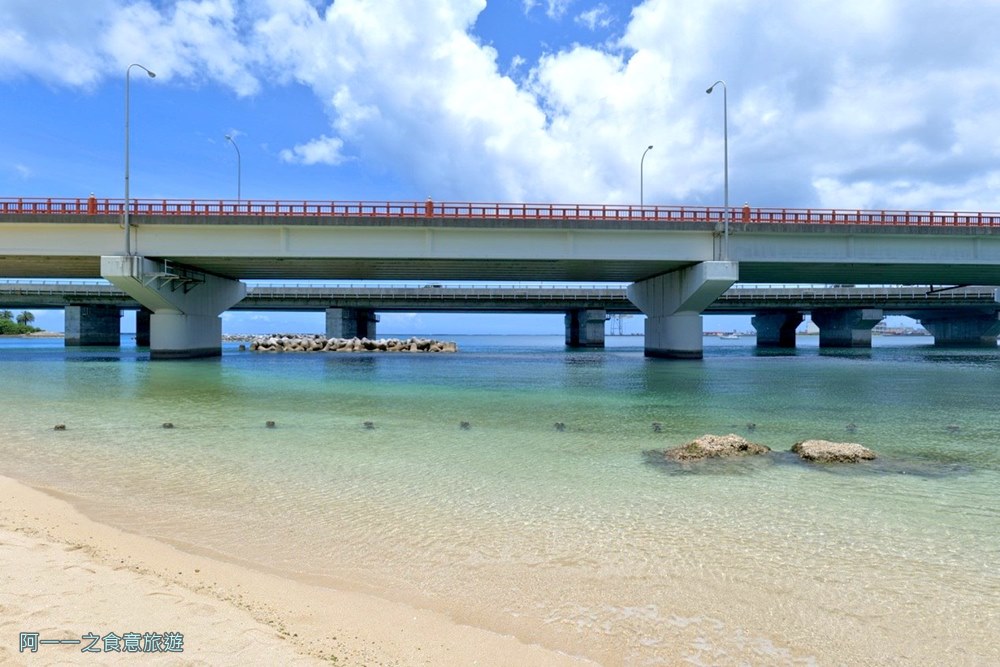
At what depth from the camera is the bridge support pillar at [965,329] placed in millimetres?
81312

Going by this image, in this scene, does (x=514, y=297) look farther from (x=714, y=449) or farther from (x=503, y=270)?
(x=714, y=449)

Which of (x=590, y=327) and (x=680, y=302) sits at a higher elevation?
(x=680, y=302)

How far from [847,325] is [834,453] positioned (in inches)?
3189

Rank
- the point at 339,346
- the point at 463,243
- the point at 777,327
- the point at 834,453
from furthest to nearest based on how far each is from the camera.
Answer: the point at 777,327 → the point at 339,346 → the point at 463,243 → the point at 834,453

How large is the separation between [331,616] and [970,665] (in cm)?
465

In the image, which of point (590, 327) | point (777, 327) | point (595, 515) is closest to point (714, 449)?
point (595, 515)

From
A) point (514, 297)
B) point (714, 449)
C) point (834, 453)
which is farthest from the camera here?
point (514, 297)

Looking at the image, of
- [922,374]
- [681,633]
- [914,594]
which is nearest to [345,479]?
[681,633]

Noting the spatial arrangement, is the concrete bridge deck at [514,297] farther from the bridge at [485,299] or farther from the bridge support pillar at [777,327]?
the bridge support pillar at [777,327]

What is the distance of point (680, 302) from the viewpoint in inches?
1545

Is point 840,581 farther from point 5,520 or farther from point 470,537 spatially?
point 5,520

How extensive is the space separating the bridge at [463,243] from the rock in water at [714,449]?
25598 mm

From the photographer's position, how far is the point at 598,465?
941 cm

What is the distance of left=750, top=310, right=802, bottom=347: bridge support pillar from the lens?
86.0 m
